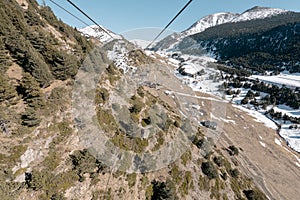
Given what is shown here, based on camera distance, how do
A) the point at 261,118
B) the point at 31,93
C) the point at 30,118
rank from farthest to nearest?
the point at 261,118 < the point at 31,93 < the point at 30,118

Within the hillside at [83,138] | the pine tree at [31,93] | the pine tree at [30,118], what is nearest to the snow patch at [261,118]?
the hillside at [83,138]

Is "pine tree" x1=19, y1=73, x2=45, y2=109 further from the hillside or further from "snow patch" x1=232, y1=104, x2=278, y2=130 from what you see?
"snow patch" x1=232, y1=104, x2=278, y2=130

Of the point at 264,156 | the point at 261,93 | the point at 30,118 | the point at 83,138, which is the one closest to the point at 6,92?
the point at 30,118

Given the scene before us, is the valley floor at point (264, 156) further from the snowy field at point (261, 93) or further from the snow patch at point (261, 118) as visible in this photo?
the snowy field at point (261, 93)

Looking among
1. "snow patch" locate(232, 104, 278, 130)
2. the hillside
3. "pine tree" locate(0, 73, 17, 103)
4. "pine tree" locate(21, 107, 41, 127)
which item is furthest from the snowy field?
"pine tree" locate(0, 73, 17, 103)

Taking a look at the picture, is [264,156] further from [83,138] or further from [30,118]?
[30,118]

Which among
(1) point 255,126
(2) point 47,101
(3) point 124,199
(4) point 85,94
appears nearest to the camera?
(3) point 124,199

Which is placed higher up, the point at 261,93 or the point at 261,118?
the point at 261,93

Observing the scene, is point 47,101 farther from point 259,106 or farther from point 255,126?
point 259,106

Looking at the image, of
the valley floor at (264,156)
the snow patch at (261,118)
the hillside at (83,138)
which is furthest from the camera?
the snow patch at (261,118)

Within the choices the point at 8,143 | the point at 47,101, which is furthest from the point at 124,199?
the point at 47,101

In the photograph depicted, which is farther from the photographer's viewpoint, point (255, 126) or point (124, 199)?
point (255, 126)
